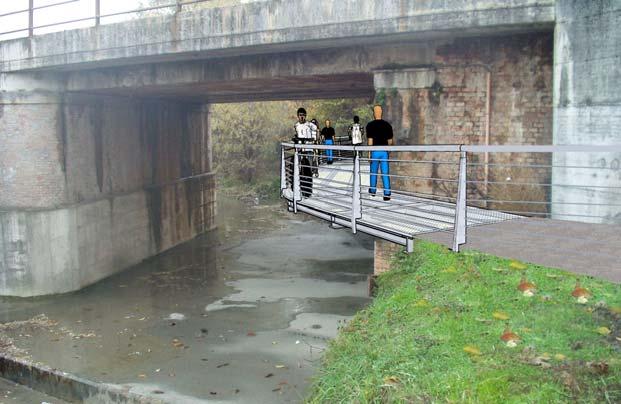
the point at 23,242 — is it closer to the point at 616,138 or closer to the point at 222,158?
the point at 616,138

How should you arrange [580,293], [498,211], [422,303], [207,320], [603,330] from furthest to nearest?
1. [207,320]
2. [498,211]
3. [422,303]
4. [580,293]
5. [603,330]

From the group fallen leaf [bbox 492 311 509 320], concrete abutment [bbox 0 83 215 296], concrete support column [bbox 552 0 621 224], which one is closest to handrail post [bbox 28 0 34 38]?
concrete abutment [bbox 0 83 215 296]

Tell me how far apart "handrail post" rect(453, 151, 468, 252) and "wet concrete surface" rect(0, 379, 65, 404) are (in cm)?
767

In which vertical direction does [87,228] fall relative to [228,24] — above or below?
below

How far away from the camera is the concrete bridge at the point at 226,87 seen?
9.95 metres

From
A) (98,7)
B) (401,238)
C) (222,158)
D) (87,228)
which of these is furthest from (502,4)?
(222,158)

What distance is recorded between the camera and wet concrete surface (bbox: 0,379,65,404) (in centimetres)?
1085

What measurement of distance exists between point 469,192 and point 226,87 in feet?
30.0

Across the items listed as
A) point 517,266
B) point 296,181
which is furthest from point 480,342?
point 296,181

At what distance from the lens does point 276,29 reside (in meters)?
12.2

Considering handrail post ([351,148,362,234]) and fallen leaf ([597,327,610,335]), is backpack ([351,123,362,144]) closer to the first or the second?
handrail post ([351,148,362,234])

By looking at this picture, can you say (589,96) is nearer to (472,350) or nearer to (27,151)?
(472,350)

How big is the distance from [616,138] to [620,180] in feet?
2.01

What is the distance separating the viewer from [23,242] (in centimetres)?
1741
